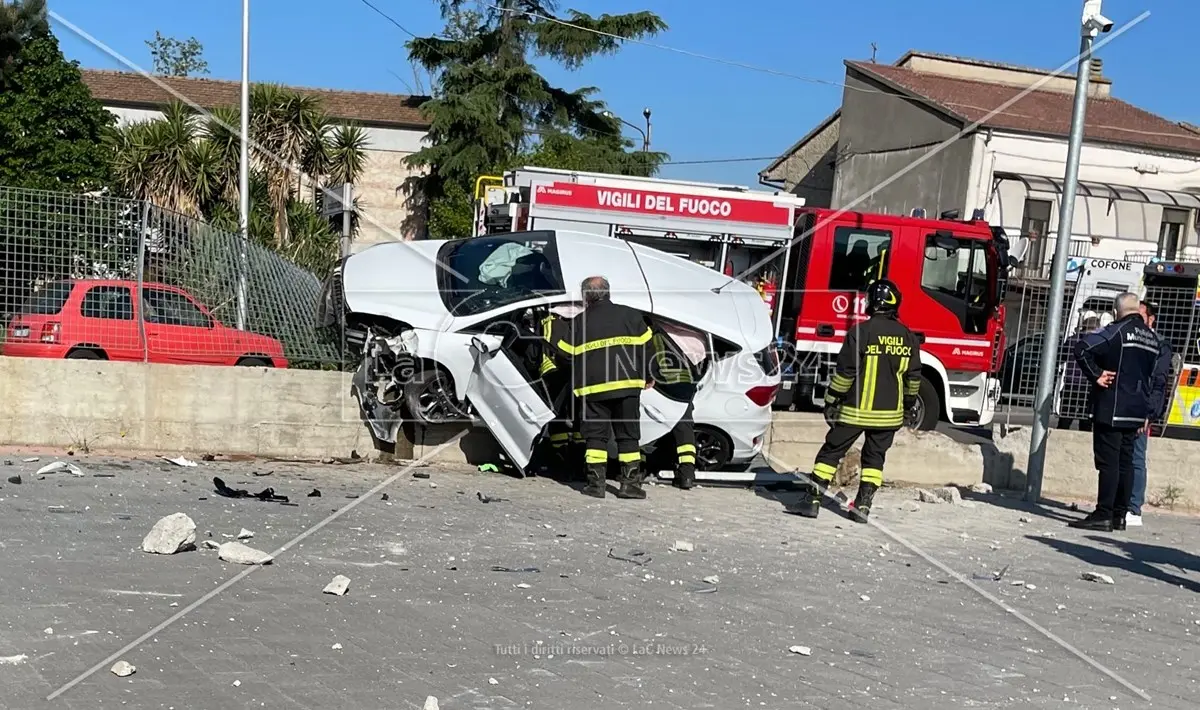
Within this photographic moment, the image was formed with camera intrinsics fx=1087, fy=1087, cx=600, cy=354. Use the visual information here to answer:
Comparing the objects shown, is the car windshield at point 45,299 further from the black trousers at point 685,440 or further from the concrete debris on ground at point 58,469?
the black trousers at point 685,440

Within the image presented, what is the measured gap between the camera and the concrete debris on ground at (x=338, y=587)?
5367 mm

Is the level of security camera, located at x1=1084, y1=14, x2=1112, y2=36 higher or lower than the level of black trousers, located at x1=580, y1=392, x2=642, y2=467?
higher

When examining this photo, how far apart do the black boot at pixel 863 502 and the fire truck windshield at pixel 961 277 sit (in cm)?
540

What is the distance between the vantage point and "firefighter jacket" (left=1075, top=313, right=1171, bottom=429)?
831cm

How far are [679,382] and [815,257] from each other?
14.8 ft

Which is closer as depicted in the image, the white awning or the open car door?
the open car door

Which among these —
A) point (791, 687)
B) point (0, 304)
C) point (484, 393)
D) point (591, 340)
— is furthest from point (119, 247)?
point (791, 687)

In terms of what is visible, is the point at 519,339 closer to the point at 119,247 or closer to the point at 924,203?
the point at 119,247

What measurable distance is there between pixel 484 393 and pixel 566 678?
428 centimetres

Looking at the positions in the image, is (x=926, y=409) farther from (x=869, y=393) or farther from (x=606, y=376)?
(x=606, y=376)

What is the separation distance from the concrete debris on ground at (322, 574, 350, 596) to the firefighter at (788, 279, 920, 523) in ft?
13.0

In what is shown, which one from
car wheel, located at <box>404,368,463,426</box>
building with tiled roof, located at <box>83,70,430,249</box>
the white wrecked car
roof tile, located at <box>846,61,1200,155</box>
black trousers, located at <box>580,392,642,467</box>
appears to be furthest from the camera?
building with tiled roof, located at <box>83,70,430,249</box>

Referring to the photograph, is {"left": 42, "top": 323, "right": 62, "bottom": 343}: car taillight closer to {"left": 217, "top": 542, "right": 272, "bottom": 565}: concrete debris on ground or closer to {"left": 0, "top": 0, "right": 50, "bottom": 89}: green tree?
{"left": 217, "top": 542, "right": 272, "bottom": 565}: concrete debris on ground

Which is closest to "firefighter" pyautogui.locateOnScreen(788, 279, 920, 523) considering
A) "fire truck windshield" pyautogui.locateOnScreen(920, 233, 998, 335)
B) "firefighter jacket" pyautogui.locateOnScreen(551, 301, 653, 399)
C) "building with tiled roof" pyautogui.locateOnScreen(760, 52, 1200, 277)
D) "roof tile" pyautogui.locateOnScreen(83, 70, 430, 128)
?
"firefighter jacket" pyautogui.locateOnScreen(551, 301, 653, 399)
